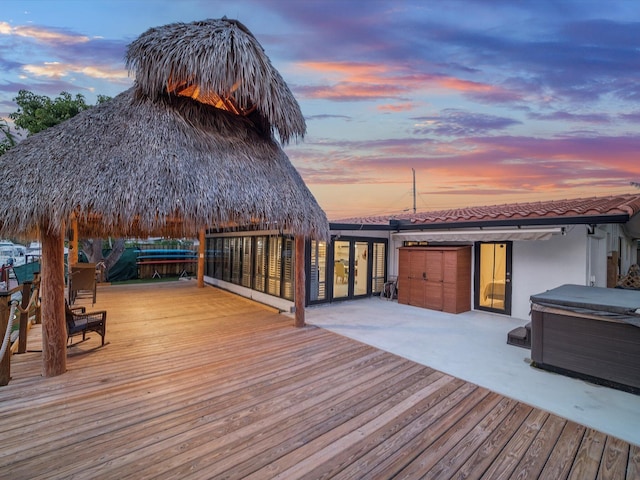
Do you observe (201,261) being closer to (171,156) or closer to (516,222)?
(171,156)

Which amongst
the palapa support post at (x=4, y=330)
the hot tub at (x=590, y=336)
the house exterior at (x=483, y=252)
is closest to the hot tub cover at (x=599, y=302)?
the hot tub at (x=590, y=336)

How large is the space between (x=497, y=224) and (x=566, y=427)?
5573mm

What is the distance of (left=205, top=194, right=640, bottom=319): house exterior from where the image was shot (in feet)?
22.9

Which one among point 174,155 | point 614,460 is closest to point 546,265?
point 614,460

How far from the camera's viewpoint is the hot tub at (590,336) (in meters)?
3.89

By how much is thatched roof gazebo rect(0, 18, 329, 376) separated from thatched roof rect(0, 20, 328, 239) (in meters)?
0.02

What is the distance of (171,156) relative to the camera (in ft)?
16.5

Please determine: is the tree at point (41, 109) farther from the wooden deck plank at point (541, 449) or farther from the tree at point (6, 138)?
the wooden deck plank at point (541, 449)

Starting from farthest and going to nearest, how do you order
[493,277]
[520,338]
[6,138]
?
[6,138], [493,277], [520,338]

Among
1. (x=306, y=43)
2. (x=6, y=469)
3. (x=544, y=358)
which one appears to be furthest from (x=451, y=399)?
(x=306, y=43)

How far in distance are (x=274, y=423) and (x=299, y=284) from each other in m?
4.05

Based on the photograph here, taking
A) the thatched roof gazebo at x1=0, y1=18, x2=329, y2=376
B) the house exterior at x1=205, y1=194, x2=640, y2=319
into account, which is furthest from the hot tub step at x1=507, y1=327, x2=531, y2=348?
the thatched roof gazebo at x1=0, y1=18, x2=329, y2=376

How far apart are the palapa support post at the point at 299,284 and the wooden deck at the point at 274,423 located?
1588mm

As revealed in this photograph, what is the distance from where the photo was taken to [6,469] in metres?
2.41
